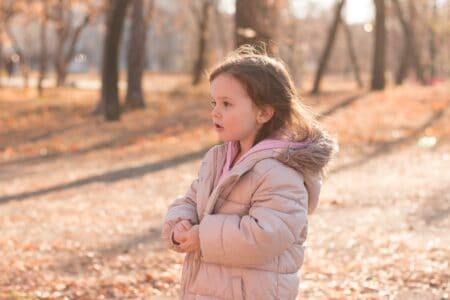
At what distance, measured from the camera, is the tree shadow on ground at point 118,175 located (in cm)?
1277

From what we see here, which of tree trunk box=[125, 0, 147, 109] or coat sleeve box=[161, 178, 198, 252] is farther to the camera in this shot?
tree trunk box=[125, 0, 147, 109]

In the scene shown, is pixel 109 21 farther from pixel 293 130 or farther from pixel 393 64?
pixel 393 64

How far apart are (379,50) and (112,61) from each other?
35.3 ft

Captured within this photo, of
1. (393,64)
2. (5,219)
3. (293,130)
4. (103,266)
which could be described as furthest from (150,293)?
(393,64)

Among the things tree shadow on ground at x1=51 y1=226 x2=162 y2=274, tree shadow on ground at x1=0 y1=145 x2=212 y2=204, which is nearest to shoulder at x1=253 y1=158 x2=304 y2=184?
tree shadow on ground at x1=51 y1=226 x2=162 y2=274

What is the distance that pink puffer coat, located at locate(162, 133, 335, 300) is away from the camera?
3.22 meters

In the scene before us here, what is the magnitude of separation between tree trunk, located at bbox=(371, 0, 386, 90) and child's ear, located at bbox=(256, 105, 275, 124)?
24.1 metres

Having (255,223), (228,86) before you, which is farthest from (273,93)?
(255,223)

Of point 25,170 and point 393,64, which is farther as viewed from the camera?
point 393,64

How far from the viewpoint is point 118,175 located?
14.6m

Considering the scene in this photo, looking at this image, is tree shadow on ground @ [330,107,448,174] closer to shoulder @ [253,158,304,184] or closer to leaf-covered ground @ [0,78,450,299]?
leaf-covered ground @ [0,78,450,299]

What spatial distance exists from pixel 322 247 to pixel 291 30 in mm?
47472

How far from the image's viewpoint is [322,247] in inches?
327

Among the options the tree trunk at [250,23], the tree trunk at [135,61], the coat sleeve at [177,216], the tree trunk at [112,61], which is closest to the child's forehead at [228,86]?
the coat sleeve at [177,216]
